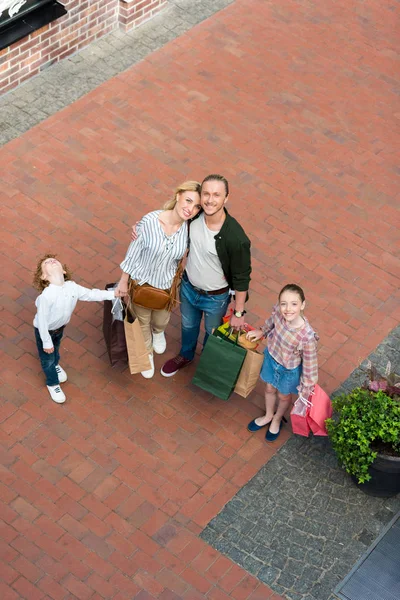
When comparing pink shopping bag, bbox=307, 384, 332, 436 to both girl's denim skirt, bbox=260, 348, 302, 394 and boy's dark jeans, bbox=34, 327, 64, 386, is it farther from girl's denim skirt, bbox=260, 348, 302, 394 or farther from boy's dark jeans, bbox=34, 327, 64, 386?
boy's dark jeans, bbox=34, 327, 64, 386

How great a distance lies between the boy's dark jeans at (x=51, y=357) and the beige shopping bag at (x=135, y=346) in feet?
1.84

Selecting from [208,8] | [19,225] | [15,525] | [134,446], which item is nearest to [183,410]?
[134,446]

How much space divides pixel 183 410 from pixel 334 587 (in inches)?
78.1

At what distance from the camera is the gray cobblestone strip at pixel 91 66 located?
10.4m

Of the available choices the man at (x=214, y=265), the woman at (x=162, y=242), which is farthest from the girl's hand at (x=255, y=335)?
the woman at (x=162, y=242)

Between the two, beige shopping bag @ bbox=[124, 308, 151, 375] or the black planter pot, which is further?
beige shopping bag @ bbox=[124, 308, 151, 375]

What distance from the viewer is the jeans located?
759cm

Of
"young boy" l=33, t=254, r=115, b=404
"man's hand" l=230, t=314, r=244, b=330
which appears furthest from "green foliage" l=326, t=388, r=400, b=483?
"young boy" l=33, t=254, r=115, b=404

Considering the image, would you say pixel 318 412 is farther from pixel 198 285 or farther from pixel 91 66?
pixel 91 66

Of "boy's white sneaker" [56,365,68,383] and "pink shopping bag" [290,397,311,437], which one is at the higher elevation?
"pink shopping bag" [290,397,311,437]

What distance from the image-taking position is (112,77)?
11.1m

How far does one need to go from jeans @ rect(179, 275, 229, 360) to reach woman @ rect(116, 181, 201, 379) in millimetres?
274

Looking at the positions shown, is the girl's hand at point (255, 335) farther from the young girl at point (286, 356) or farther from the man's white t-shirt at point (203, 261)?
the man's white t-shirt at point (203, 261)

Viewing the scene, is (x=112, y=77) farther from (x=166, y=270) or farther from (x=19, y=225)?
(x=166, y=270)
